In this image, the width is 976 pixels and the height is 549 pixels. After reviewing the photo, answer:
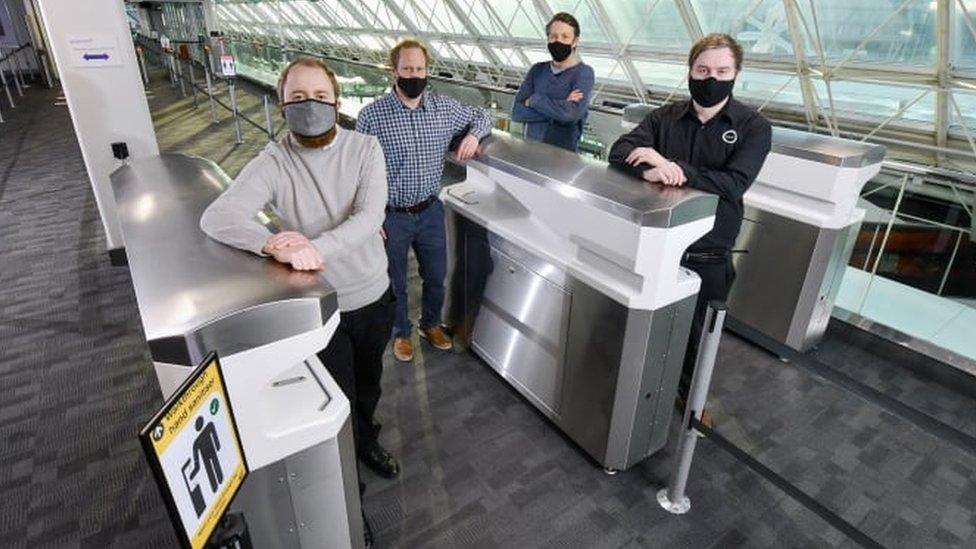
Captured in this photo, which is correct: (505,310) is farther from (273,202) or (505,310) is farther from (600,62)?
(600,62)

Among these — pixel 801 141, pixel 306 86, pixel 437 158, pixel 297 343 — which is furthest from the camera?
pixel 801 141

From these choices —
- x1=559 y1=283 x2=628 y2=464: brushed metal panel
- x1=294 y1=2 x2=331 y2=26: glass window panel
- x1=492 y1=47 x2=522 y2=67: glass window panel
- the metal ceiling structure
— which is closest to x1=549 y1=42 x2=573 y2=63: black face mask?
x1=559 y1=283 x2=628 y2=464: brushed metal panel

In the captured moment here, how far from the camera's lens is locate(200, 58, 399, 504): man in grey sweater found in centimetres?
166

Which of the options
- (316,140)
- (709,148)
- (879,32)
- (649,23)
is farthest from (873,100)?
(316,140)

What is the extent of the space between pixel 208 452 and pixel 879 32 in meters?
11.8

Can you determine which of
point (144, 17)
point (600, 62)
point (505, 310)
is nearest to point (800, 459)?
point (505, 310)

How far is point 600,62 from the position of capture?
1582 cm

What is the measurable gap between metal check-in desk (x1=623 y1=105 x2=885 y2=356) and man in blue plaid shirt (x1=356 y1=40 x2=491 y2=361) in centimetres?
164

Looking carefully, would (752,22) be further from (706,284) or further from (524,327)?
(524,327)

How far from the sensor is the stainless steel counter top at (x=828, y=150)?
114 inches

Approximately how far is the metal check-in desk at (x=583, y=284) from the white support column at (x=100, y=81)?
8.90 ft

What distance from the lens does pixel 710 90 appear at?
2182 mm

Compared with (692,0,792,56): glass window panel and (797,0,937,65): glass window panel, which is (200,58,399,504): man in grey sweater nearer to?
(797,0,937,65): glass window panel

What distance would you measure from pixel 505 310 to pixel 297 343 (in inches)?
63.4
